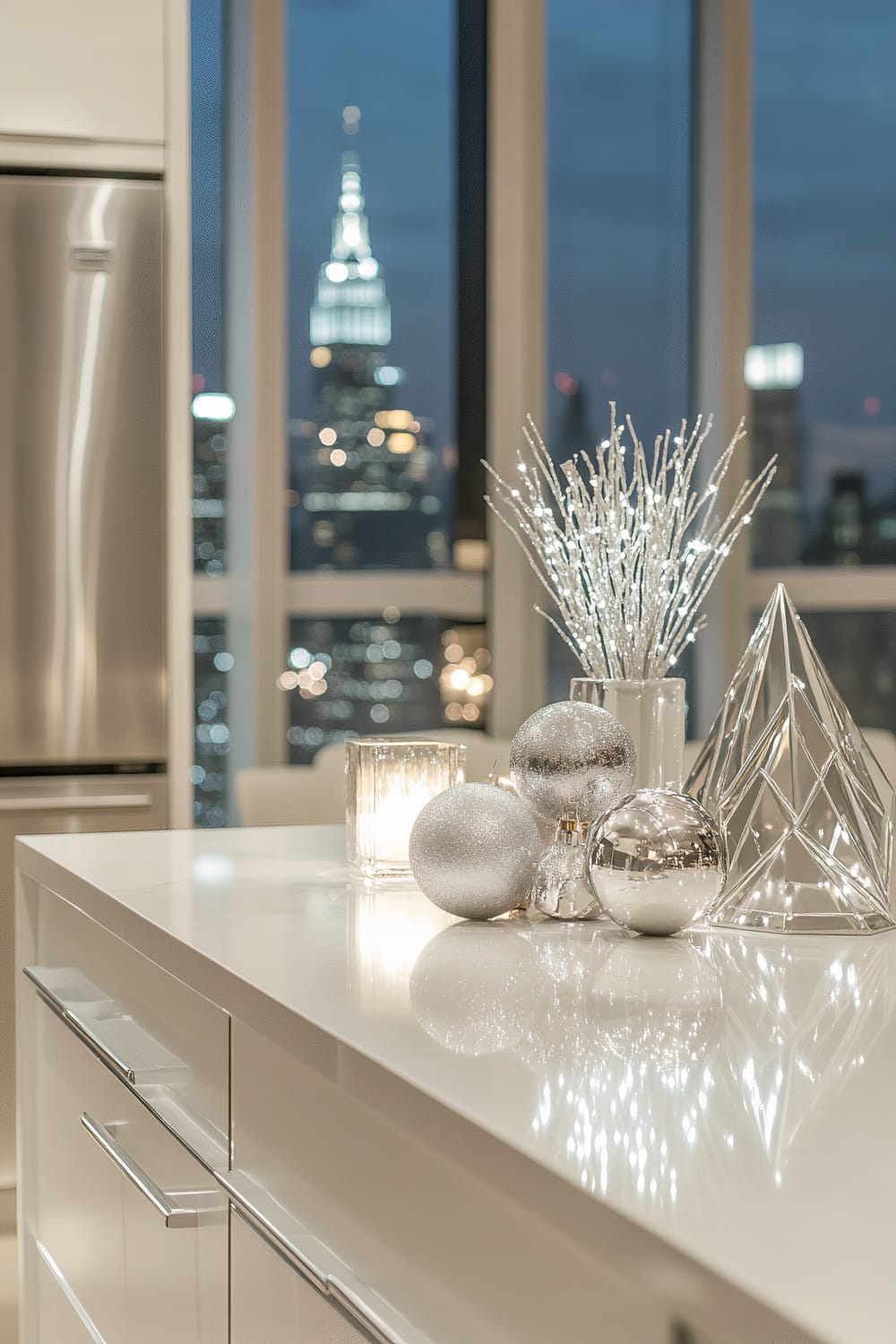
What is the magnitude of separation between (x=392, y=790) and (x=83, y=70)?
6.81ft

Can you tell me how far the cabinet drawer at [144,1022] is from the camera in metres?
1.14

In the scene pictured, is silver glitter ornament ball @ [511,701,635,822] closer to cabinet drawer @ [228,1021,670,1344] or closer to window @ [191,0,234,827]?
cabinet drawer @ [228,1021,670,1344]

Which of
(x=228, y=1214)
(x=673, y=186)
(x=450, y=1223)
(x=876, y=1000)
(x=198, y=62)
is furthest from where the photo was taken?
(x=673, y=186)

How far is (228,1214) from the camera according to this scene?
1083 mm

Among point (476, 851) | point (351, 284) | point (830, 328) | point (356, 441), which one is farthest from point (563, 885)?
point (830, 328)

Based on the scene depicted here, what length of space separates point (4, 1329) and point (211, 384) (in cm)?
238

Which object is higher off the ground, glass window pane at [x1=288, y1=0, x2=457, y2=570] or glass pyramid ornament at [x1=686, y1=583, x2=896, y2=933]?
glass window pane at [x1=288, y1=0, x2=457, y2=570]

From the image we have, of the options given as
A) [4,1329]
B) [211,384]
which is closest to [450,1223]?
[4,1329]

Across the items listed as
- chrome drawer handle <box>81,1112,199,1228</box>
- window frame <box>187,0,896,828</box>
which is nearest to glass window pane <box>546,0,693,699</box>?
window frame <box>187,0,896,828</box>

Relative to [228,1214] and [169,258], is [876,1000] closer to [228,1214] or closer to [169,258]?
[228,1214]

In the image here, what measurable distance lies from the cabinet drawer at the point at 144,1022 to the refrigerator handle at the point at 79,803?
120 centimetres

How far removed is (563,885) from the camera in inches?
48.6

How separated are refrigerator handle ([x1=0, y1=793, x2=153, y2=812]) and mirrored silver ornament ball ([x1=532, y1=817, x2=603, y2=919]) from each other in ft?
6.01

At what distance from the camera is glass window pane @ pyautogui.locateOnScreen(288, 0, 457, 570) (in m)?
3.99
